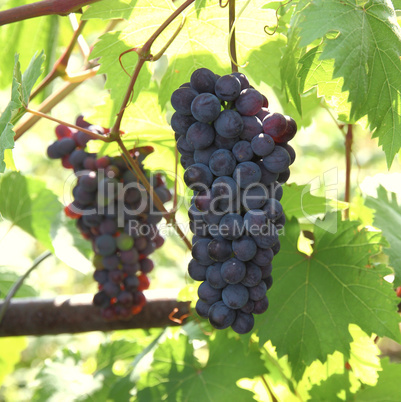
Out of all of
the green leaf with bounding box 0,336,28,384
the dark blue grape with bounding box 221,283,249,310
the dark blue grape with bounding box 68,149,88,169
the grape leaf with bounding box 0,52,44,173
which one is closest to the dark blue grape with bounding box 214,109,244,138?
the dark blue grape with bounding box 221,283,249,310

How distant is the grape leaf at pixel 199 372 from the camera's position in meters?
1.06

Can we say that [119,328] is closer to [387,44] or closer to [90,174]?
[90,174]

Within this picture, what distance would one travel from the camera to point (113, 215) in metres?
1.12

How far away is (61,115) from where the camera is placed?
2.75 meters

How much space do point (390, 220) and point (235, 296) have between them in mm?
602

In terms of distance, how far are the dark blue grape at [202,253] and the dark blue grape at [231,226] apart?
0.04 metres

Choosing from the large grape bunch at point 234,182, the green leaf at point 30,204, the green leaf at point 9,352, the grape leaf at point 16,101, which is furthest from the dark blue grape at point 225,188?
the green leaf at point 9,352

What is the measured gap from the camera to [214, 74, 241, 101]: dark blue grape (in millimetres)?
657

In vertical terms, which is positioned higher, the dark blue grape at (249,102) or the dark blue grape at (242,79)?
the dark blue grape at (242,79)

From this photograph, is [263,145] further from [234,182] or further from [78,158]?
[78,158]

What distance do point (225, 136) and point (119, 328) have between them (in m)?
0.70

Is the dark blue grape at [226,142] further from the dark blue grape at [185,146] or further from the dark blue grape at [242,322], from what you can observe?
the dark blue grape at [242,322]

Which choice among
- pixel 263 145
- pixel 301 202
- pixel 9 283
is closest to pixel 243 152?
pixel 263 145

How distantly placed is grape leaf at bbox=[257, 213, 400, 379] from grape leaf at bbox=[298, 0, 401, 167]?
0.27 metres
